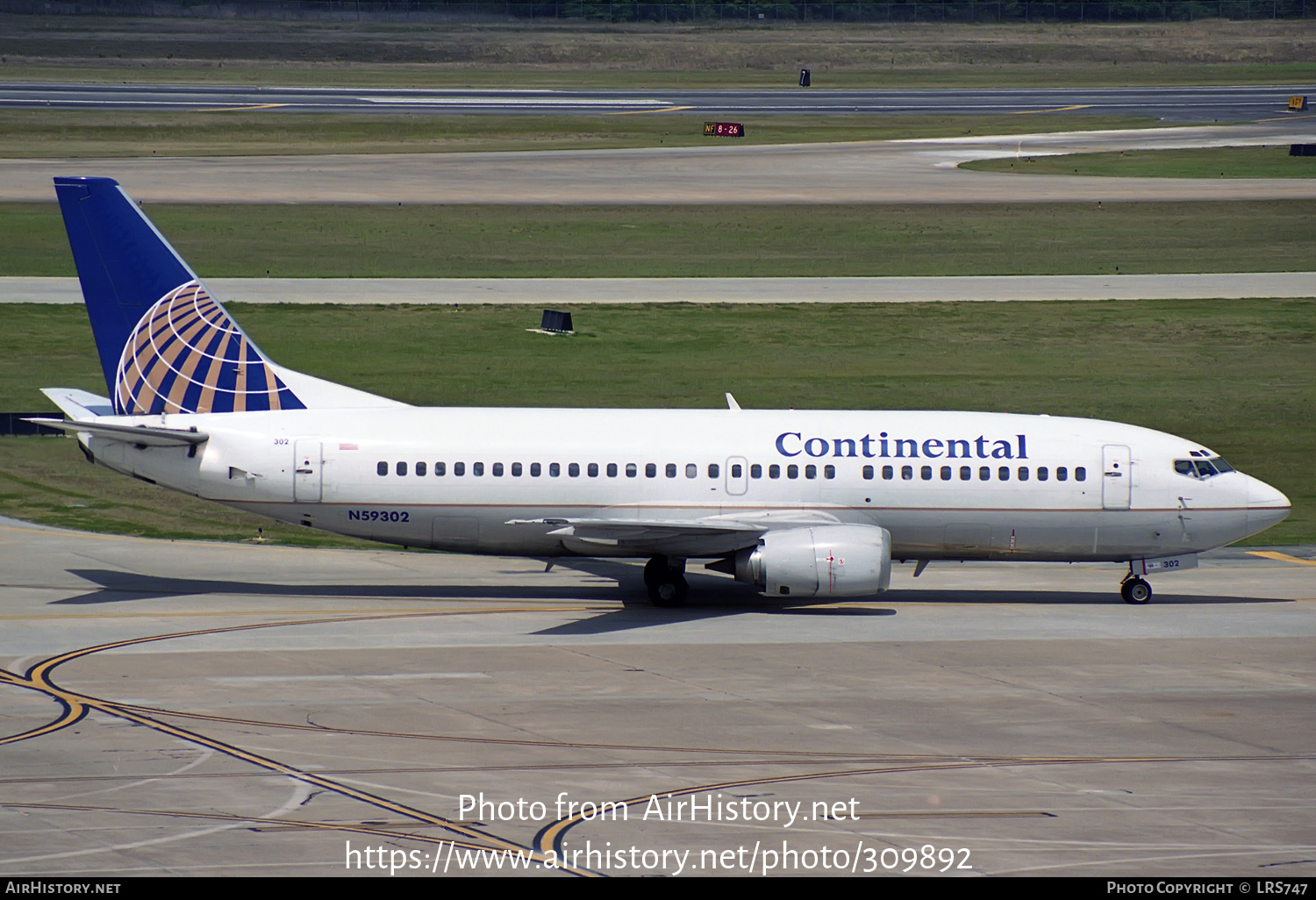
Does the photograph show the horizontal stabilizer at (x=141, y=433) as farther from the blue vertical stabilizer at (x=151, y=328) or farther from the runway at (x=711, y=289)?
the runway at (x=711, y=289)

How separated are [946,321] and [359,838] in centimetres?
5347

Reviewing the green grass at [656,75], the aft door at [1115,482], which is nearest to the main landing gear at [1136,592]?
the aft door at [1115,482]

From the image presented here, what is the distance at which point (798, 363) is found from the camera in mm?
63969

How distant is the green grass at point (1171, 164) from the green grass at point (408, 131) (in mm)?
15303

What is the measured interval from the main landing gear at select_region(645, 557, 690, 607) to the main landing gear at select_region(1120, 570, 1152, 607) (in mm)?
10247

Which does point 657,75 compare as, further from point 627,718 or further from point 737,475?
point 627,718

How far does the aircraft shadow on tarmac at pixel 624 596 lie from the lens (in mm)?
36344

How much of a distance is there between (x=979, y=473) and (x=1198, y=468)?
517 cm

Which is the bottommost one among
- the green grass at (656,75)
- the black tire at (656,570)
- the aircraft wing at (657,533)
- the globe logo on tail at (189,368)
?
the black tire at (656,570)

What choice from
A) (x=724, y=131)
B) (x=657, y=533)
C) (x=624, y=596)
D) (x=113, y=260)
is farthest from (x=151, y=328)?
(x=724, y=131)
